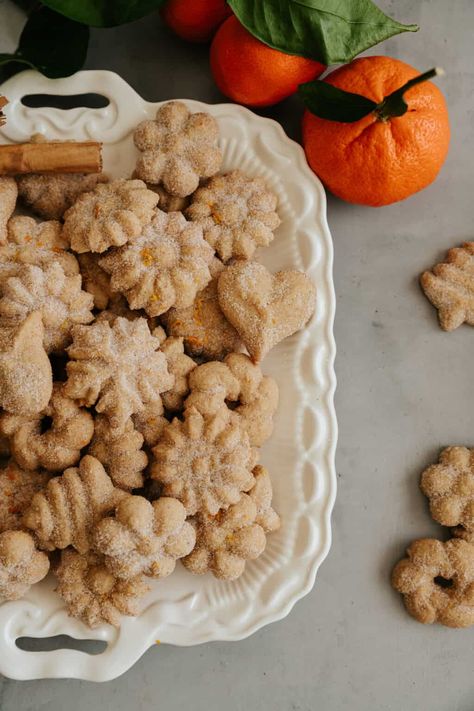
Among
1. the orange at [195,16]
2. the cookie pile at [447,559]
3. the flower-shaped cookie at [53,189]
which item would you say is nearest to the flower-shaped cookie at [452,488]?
the cookie pile at [447,559]

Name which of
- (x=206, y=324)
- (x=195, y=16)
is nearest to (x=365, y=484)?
(x=206, y=324)

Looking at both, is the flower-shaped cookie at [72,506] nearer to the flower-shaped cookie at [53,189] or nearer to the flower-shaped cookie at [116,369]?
the flower-shaped cookie at [116,369]

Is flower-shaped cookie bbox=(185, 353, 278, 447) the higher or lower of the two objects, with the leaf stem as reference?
lower

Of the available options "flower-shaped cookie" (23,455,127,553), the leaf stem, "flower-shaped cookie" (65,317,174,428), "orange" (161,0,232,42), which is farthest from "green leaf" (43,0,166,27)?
"flower-shaped cookie" (23,455,127,553)

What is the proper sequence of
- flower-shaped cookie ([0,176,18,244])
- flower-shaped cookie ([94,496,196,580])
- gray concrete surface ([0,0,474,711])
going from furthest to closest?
gray concrete surface ([0,0,474,711]), flower-shaped cookie ([0,176,18,244]), flower-shaped cookie ([94,496,196,580])

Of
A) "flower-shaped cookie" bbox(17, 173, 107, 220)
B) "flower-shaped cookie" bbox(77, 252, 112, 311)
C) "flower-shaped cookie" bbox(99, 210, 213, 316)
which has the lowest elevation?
"flower-shaped cookie" bbox(77, 252, 112, 311)

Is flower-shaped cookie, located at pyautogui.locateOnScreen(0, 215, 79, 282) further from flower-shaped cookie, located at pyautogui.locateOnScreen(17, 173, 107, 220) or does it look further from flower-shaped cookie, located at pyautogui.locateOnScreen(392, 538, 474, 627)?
flower-shaped cookie, located at pyautogui.locateOnScreen(392, 538, 474, 627)
